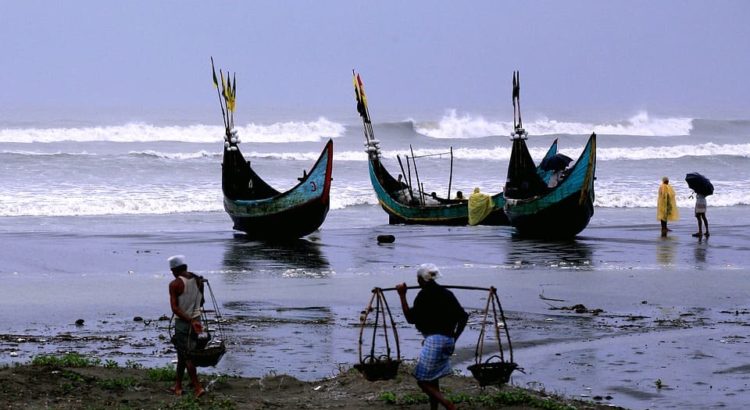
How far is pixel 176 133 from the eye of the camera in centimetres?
6200

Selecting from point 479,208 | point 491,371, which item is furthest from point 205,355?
point 479,208

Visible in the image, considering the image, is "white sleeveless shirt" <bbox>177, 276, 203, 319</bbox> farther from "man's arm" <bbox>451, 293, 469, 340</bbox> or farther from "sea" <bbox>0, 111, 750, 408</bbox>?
"man's arm" <bbox>451, 293, 469, 340</bbox>

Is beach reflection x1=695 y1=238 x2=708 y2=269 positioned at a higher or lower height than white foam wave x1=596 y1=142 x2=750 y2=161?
lower

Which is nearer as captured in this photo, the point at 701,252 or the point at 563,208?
the point at 701,252

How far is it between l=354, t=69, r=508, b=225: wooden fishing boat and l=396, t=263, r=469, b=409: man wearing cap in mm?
18271

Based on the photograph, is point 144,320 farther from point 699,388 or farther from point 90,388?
point 699,388

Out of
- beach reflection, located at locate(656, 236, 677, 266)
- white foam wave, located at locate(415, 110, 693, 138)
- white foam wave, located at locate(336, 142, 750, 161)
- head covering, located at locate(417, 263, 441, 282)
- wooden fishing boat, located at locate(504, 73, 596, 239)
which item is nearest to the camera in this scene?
head covering, located at locate(417, 263, 441, 282)

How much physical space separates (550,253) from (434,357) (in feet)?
40.3

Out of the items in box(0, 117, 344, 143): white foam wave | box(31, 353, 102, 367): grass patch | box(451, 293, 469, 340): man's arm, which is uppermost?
box(0, 117, 344, 143): white foam wave

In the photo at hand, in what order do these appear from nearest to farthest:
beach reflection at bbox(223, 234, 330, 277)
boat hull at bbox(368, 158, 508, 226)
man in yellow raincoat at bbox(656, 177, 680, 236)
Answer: beach reflection at bbox(223, 234, 330, 277) → man in yellow raincoat at bbox(656, 177, 680, 236) → boat hull at bbox(368, 158, 508, 226)

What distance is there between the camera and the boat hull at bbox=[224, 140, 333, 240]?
2284cm

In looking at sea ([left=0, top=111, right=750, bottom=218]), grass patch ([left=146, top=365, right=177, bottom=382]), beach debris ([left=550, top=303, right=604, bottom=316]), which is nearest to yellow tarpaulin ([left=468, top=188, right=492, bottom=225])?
sea ([left=0, top=111, right=750, bottom=218])

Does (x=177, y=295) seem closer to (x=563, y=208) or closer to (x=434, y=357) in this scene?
(x=434, y=357)

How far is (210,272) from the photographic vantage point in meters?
17.4
